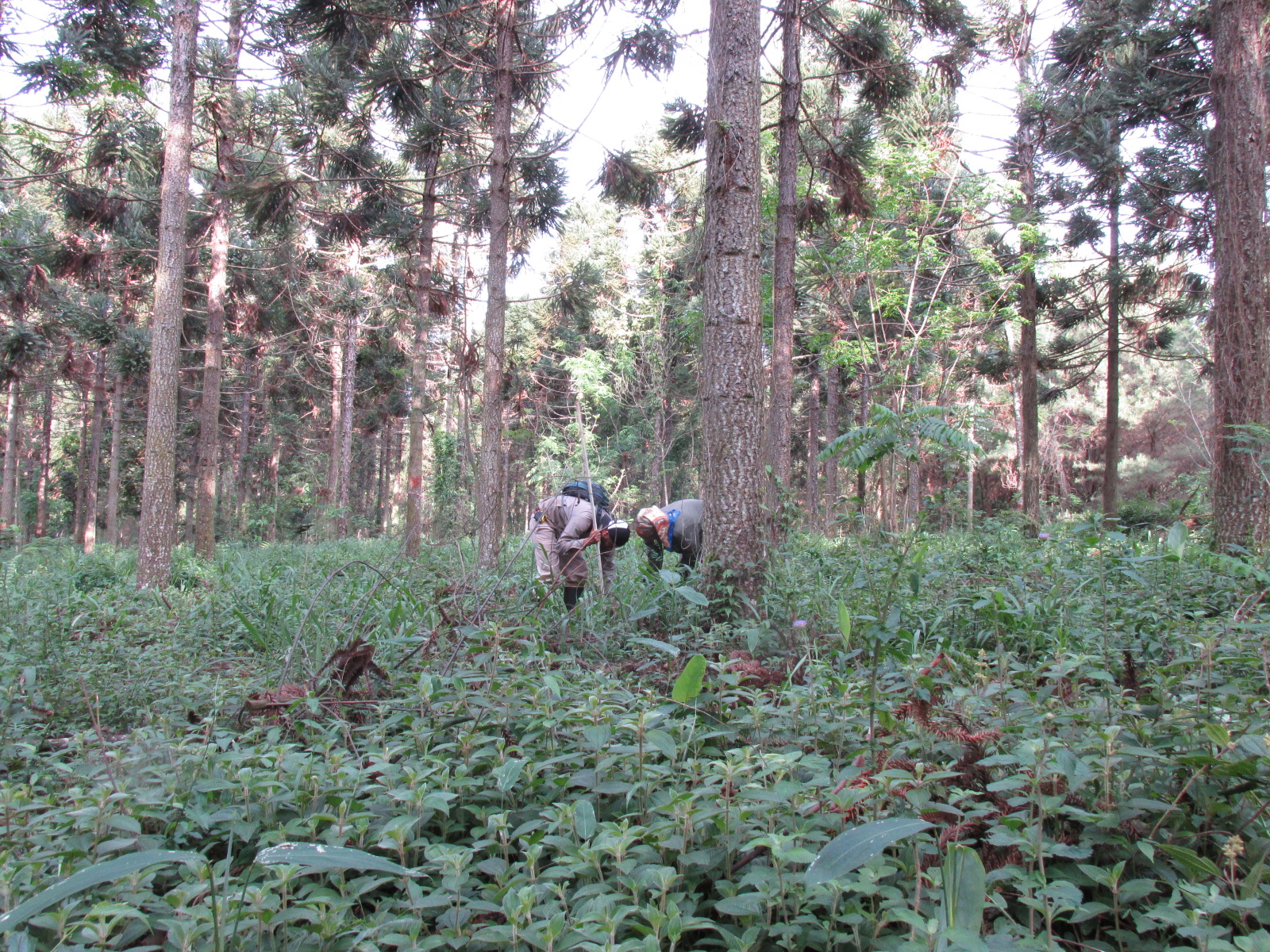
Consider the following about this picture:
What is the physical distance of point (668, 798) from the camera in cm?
178

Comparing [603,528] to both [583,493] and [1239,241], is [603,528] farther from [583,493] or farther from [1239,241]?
[1239,241]

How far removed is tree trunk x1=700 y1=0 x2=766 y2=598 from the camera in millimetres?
4555

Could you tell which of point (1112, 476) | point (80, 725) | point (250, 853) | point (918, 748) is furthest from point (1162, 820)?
point (1112, 476)

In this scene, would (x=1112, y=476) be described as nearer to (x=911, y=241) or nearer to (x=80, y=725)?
(x=911, y=241)

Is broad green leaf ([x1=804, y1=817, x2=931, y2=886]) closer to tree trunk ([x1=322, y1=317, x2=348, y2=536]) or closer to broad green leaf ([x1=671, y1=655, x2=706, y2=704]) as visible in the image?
broad green leaf ([x1=671, y1=655, x2=706, y2=704])

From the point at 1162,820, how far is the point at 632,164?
11.1 meters

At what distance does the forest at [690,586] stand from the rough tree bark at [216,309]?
0.08 meters

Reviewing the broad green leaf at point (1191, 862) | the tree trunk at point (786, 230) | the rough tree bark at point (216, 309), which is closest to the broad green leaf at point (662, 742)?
the broad green leaf at point (1191, 862)

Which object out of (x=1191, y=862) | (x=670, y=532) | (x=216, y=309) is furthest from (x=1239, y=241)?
(x=216, y=309)

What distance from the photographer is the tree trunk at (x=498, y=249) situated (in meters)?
9.33

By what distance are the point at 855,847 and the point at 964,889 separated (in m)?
0.27

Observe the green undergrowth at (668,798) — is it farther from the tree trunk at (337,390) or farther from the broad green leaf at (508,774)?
the tree trunk at (337,390)

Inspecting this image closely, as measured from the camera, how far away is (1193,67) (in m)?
11.4

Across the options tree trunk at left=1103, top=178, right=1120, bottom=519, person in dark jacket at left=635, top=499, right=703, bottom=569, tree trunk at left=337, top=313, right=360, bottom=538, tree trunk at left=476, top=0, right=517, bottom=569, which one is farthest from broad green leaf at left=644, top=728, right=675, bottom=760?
tree trunk at left=337, top=313, right=360, bottom=538
